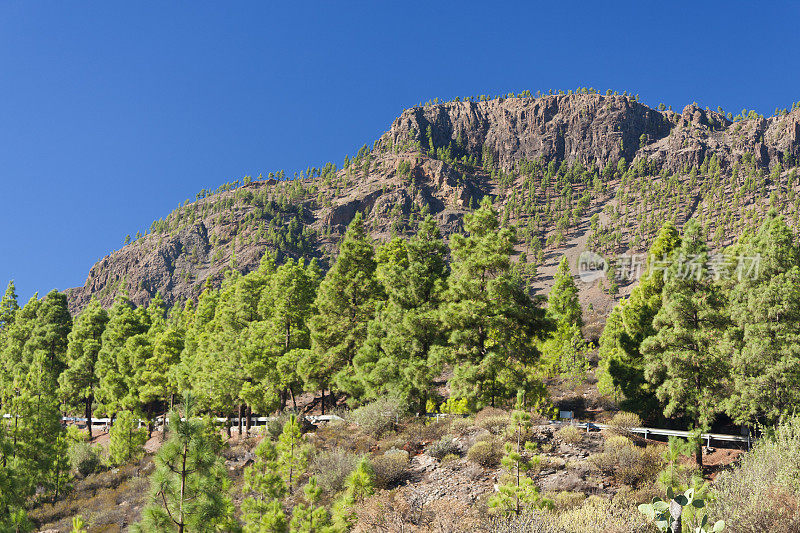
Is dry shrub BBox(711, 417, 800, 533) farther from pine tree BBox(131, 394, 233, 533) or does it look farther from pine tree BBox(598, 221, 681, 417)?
pine tree BBox(598, 221, 681, 417)

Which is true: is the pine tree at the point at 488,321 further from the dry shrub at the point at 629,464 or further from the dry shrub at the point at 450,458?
the dry shrub at the point at 629,464

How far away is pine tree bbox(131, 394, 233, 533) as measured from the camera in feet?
A: 30.0

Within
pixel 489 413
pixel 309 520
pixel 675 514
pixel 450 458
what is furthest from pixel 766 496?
pixel 489 413

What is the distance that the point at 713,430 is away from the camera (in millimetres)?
22688

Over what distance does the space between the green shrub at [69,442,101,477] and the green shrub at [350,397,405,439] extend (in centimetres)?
1896

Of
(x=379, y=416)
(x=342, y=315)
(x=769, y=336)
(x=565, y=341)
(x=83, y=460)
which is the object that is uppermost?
(x=342, y=315)

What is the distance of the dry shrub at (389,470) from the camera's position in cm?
1498

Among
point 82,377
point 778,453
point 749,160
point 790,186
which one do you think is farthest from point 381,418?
point 749,160

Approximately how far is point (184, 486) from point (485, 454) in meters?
9.16

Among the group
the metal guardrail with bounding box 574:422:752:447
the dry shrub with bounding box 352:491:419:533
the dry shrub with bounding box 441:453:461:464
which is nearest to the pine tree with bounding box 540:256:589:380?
the metal guardrail with bounding box 574:422:752:447

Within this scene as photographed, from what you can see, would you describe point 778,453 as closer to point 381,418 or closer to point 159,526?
point 159,526

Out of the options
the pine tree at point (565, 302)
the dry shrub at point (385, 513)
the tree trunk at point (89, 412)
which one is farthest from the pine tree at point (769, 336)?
the tree trunk at point (89, 412)

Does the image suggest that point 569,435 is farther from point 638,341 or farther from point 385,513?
point 638,341

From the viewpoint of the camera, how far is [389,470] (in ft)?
50.2
